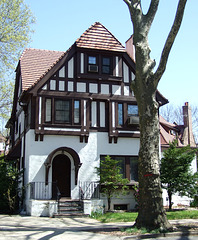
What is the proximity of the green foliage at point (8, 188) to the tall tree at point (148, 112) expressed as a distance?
838 centimetres

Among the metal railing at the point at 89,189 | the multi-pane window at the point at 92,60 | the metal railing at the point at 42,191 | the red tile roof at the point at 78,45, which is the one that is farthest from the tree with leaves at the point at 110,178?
the red tile roof at the point at 78,45

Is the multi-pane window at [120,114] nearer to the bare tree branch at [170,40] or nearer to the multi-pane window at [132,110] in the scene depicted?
the multi-pane window at [132,110]

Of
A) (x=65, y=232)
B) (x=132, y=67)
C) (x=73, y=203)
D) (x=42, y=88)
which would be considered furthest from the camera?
(x=132, y=67)

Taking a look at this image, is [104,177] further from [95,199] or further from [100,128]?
[100,128]

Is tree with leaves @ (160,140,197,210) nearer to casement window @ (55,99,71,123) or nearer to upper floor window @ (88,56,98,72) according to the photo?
casement window @ (55,99,71,123)

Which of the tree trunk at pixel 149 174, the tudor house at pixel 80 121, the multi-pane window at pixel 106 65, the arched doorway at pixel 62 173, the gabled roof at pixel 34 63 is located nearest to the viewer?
the tree trunk at pixel 149 174

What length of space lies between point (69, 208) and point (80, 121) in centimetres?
492

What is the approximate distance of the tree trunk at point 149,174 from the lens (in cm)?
1009

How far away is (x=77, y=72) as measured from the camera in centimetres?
1869

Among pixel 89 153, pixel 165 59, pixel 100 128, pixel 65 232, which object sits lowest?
pixel 65 232

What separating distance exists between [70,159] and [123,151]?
319 cm

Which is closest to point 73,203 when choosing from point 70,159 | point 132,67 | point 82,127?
point 70,159

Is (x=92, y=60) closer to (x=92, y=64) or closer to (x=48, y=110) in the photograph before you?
(x=92, y=64)

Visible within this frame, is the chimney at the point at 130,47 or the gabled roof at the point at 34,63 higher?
the chimney at the point at 130,47
